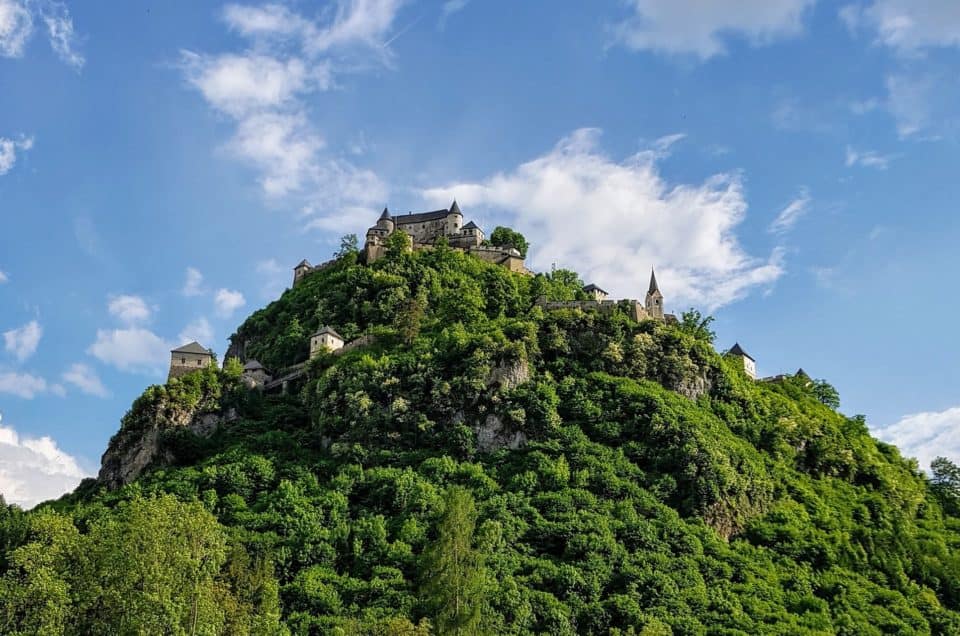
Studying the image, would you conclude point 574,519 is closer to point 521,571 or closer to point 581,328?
point 521,571

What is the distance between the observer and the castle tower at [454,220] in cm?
13088

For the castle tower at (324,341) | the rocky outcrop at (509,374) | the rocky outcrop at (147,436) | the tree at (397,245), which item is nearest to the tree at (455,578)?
the rocky outcrop at (509,374)

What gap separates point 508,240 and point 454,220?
9.13 metres

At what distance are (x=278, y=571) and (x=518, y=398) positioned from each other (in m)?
26.0

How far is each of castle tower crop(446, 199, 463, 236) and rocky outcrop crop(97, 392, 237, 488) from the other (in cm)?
4954

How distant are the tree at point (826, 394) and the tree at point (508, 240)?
129 ft

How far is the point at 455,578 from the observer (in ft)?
182

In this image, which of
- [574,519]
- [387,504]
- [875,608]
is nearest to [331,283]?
[387,504]

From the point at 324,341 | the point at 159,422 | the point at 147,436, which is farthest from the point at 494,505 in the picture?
the point at 324,341

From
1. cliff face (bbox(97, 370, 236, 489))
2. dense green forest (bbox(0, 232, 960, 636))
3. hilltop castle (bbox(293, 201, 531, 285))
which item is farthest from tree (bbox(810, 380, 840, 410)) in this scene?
cliff face (bbox(97, 370, 236, 489))

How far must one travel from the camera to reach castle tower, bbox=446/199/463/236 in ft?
429

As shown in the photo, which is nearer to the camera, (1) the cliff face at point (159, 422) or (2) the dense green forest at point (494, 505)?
(2) the dense green forest at point (494, 505)

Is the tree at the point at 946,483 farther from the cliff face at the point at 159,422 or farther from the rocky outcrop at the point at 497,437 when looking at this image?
the cliff face at the point at 159,422

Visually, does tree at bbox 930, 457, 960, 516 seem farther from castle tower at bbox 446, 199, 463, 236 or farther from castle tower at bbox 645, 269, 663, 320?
castle tower at bbox 446, 199, 463, 236
